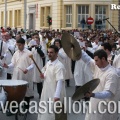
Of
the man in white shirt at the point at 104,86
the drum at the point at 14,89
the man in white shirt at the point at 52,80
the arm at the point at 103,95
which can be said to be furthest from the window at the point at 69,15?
the arm at the point at 103,95

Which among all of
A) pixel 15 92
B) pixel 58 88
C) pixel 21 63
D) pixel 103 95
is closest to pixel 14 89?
pixel 15 92

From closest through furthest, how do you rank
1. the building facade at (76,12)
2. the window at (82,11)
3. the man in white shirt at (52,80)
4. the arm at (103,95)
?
the arm at (103,95) → the man in white shirt at (52,80) → the building facade at (76,12) → the window at (82,11)

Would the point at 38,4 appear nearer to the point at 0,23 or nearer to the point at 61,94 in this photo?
the point at 0,23

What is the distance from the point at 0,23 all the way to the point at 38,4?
14084 mm

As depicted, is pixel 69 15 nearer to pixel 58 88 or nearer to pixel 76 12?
pixel 76 12

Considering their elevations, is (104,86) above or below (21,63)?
below

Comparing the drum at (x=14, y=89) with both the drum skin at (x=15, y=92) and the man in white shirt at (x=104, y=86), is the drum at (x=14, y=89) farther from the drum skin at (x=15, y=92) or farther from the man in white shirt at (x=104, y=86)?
the man in white shirt at (x=104, y=86)

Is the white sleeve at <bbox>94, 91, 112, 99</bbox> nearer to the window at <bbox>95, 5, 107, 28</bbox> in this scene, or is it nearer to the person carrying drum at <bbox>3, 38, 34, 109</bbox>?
the person carrying drum at <bbox>3, 38, 34, 109</bbox>

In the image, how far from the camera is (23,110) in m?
9.70

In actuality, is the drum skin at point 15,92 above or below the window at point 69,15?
below

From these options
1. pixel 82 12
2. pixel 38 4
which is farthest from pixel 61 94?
pixel 38 4

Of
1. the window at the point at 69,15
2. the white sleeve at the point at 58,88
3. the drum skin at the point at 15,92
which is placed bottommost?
the drum skin at the point at 15,92

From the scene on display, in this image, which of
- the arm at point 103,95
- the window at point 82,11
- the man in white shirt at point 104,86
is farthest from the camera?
the window at point 82,11

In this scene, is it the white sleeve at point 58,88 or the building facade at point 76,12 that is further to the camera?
the building facade at point 76,12
